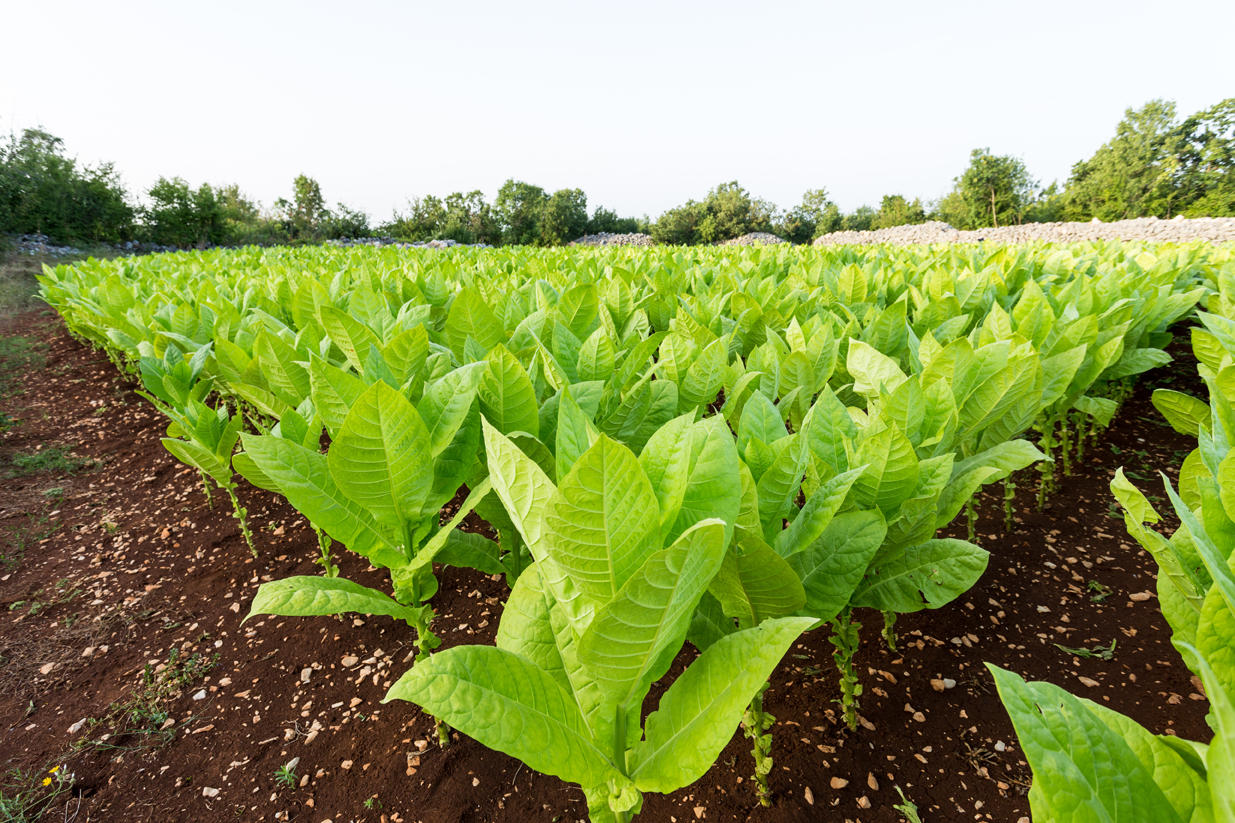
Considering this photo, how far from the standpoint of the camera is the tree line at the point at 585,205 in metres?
31.8

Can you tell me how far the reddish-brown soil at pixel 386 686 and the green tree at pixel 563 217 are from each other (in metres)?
49.4

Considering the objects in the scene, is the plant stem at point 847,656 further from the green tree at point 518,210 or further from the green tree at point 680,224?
the green tree at point 680,224

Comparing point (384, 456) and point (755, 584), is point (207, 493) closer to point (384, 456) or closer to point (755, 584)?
point (384, 456)

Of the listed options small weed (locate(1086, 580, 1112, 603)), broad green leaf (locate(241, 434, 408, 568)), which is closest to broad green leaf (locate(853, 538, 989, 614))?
broad green leaf (locate(241, 434, 408, 568))

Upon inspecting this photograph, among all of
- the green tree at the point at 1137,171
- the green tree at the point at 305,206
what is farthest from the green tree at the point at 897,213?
the green tree at the point at 305,206

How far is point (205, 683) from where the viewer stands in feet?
6.86

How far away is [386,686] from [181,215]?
43.4 meters

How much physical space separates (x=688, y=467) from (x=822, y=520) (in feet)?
1.37

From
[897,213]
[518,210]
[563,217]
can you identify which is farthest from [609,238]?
[897,213]

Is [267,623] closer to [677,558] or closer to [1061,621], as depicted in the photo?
[677,558]

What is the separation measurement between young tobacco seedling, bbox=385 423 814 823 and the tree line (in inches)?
1595

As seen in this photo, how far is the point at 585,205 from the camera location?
5897 cm

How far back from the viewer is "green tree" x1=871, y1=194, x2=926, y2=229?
72.3 m

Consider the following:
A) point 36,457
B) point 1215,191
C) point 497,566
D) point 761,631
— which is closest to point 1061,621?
point 761,631
